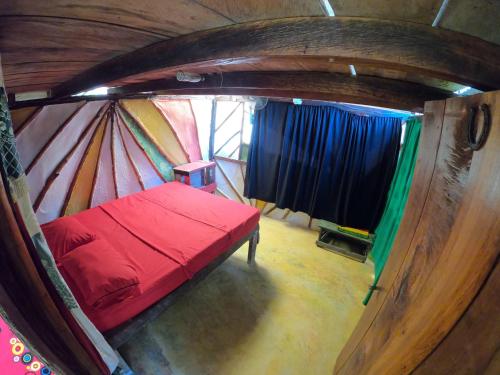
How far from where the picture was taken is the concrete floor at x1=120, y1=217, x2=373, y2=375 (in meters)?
2.19

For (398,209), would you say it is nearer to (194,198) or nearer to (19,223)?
(194,198)

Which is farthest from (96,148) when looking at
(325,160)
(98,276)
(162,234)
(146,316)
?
(325,160)

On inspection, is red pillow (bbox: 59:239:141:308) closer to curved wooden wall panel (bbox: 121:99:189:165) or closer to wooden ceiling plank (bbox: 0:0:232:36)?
wooden ceiling plank (bbox: 0:0:232:36)

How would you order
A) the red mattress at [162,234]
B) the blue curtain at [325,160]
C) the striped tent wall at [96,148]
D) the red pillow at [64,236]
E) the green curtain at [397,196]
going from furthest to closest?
the blue curtain at [325,160]
the striped tent wall at [96,148]
the green curtain at [397,196]
the red pillow at [64,236]
the red mattress at [162,234]

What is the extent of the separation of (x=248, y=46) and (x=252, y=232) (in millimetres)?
2794

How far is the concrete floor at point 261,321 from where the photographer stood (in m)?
2.19

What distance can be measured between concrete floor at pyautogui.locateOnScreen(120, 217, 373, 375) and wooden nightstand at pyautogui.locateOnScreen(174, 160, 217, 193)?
71.1 inches

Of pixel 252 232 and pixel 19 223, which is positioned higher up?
pixel 19 223

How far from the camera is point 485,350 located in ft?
1.69

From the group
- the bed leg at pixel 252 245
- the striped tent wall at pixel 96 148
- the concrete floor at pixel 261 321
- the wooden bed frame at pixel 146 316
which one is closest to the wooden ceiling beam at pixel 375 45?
the wooden bed frame at pixel 146 316

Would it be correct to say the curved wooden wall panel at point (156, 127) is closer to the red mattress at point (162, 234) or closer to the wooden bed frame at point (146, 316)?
the red mattress at point (162, 234)

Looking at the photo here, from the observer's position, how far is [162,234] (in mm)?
2639

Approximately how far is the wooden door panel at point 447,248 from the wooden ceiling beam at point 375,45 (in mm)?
102

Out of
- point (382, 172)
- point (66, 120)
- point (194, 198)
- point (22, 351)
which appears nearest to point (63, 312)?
point (22, 351)
